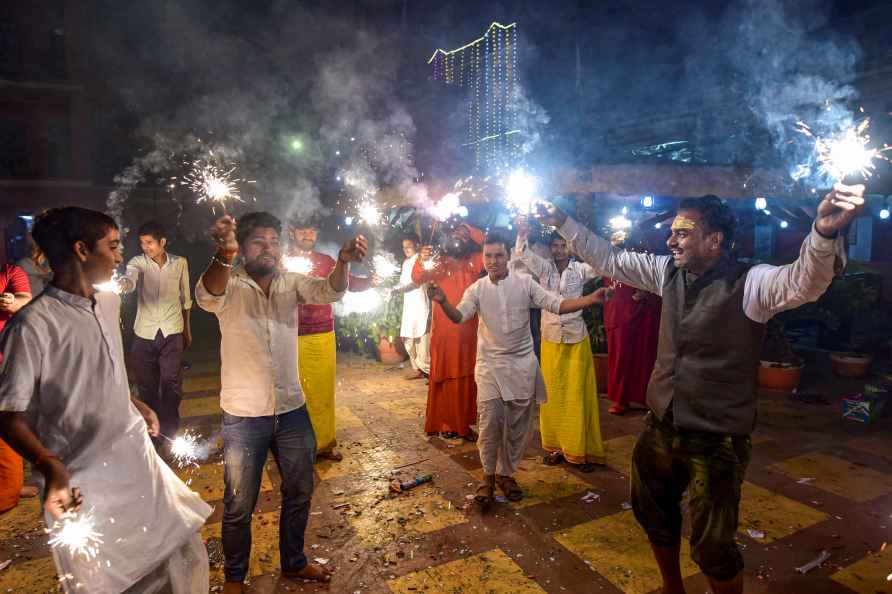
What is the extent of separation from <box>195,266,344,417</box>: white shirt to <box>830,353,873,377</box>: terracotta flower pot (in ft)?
29.4

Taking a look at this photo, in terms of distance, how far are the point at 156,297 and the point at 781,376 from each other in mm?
8395

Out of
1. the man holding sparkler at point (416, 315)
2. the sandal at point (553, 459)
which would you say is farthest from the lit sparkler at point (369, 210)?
the sandal at point (553, 459)

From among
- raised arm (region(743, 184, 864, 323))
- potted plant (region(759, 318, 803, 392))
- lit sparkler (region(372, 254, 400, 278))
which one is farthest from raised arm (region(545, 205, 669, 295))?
lit sparkler (region(372, 254, 400, 278))

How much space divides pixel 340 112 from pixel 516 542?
8572 millimetres

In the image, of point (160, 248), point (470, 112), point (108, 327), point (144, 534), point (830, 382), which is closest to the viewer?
point (144, 534)

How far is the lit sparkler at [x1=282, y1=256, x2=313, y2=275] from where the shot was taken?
544cm

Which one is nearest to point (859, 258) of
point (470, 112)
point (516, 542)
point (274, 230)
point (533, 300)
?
point (470, 112)

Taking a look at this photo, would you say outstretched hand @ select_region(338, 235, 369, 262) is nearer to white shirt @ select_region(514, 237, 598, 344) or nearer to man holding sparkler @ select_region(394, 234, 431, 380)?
white shirt @ select_region(514, 237, 598, 344)

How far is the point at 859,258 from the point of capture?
48.5ft

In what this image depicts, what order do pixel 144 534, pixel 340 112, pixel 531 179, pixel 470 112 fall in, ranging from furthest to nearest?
1. pixel 470 112
2. pixel 340 112
3. pixel 531 179
4. pixel 144 534

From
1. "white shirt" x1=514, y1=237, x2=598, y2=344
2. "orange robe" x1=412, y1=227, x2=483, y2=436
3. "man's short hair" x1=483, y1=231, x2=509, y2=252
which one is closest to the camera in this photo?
"man's short hair" x1=483, y1=231, x2=509, y2=252

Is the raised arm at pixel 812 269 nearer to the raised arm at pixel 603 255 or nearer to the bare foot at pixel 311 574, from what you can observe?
the raised arm at pixel 603 255

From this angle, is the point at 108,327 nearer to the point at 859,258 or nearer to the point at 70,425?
the point at 70,425

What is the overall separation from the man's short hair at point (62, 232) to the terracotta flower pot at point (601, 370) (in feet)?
23.3
